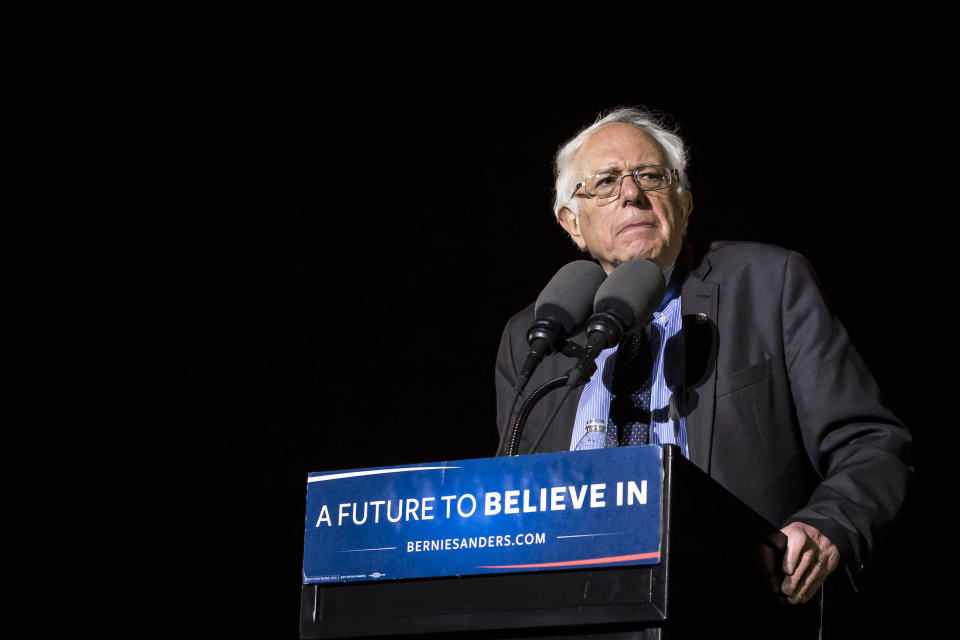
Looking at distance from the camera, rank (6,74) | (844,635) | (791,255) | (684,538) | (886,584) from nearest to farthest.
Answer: (684,538) → (791,255) → (844,635) → (886,584) → (6,74)

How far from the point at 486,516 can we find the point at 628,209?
3.86 ft

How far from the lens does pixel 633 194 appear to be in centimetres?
225

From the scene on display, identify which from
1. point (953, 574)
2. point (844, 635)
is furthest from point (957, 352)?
point (844, 635)

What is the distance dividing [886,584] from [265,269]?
2.05m

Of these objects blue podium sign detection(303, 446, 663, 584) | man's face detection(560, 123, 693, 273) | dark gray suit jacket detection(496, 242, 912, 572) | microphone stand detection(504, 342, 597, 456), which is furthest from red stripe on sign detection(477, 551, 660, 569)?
man's face detection(560, 123, 693, 273)

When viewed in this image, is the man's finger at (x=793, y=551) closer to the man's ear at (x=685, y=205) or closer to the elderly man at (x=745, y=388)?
the elderly man at (x=745, y=388)

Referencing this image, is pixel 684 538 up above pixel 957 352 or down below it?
below

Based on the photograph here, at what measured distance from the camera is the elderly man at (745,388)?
1729 millimetres

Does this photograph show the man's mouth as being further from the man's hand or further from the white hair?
the man's hand

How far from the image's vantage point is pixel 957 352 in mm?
2896

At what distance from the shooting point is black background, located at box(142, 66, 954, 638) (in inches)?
122

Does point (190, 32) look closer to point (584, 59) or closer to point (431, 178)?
point (431, 178)

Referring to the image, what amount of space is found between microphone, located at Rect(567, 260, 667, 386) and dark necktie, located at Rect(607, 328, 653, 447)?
0.31 m

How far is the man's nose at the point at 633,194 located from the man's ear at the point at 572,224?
210 mm
